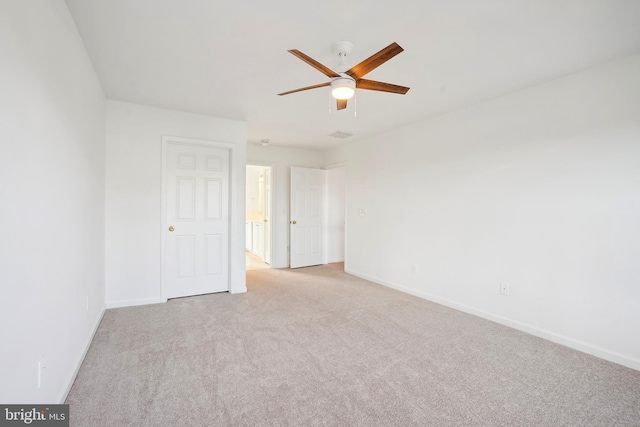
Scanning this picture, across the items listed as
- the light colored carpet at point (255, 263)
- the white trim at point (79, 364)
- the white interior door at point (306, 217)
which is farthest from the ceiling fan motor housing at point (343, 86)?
the light colored carpet at point (255, 263)

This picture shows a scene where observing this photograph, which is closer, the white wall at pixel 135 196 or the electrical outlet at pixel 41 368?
the electrical outlet at pixel 41 368

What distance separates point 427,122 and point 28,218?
13.0 feet

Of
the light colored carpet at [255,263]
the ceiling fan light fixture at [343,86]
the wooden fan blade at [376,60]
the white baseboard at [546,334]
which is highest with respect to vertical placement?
the wooden fan blade at [376,60]

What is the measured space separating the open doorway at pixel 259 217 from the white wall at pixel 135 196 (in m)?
2.27

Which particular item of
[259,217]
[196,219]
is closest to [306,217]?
[259,217]

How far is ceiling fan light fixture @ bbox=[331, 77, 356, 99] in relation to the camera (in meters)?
2.11

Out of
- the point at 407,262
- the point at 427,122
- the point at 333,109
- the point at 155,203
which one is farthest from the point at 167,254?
the point at 427,122

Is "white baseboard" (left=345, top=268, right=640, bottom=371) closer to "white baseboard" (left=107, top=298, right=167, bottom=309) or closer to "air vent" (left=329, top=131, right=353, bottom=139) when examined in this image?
"air vent" (left=329, top=131, right=353, bottom=139)

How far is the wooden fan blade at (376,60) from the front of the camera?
5.52 feet

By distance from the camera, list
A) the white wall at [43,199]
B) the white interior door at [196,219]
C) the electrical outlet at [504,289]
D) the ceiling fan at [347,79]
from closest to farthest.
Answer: the white wall at [43,199] → the ceiling fan at [347,79] → the electrical outlet at [504,289] → the white interior door at [196,219]

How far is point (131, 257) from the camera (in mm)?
3477

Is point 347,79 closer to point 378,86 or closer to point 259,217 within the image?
point 378,86

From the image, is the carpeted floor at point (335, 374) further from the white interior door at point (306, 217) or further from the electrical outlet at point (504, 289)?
the white interior door at point (306, 217)

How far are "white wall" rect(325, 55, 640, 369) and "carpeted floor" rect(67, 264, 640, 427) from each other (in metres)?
0.34
